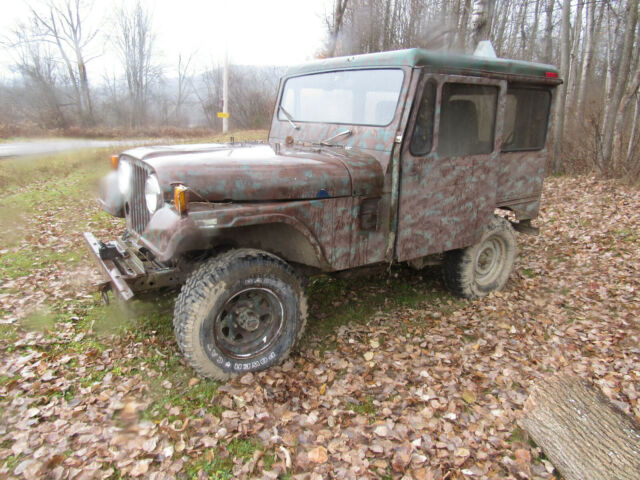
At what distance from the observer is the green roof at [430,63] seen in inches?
138

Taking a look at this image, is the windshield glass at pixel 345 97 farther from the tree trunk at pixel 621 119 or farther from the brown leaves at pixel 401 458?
the tree trunk at pixel 621 119

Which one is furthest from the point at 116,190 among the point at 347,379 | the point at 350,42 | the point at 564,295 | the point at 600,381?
the point at 350,42

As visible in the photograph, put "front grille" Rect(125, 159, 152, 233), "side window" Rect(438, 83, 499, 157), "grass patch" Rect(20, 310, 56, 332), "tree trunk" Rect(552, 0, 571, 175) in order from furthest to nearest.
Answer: "tree trunk" Rect(552, 0, 571, 175) → "grass patch" Rect(20, 310, 56, 332) → "side window" Rect(438, 83, 499, 157) → "front grille" Rect(125, 159, 152, 233)

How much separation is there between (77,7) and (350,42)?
15.9 meters

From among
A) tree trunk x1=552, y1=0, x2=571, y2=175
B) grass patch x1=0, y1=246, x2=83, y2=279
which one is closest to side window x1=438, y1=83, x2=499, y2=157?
grass patch x1=0, y1=246, x2=83, y2=279

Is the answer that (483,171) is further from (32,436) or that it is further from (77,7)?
(77,7)

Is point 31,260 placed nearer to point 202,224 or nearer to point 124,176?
point 124,176

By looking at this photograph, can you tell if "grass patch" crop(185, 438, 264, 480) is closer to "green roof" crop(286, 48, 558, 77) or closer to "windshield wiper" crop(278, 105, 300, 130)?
"windshield wiper" crop(278, 105, 300, 130)

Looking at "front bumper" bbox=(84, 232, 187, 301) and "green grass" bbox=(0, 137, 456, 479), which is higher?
"front bumper" bbox=(84, 232, 187, 301)

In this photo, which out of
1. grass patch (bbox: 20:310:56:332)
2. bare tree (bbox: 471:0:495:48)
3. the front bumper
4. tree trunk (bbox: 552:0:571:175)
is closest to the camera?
the front bumper

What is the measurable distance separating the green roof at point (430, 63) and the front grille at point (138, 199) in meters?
1.98

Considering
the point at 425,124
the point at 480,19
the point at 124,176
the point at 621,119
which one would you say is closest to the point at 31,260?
the point at 124,176

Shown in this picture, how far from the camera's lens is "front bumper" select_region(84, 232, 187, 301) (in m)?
2.99

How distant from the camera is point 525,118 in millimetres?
4598
